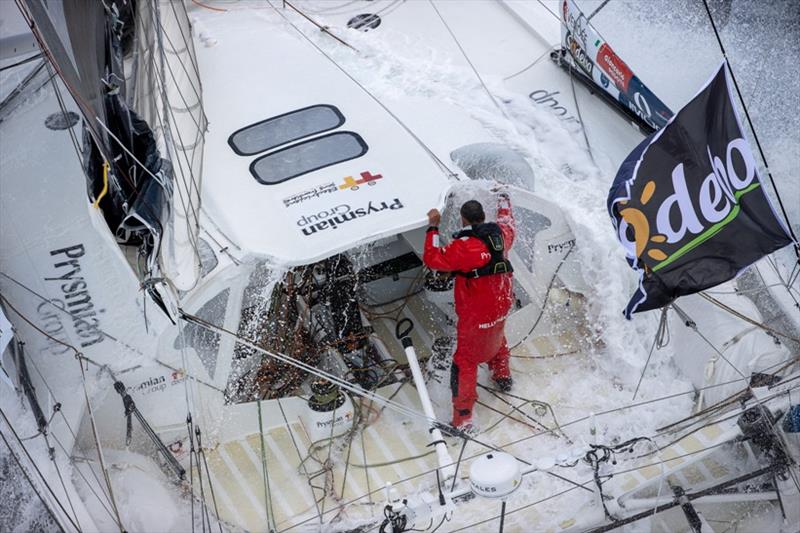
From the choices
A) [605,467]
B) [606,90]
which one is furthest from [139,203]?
[606,90]

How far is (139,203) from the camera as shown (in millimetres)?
4074

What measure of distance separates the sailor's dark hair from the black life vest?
5 centimetres

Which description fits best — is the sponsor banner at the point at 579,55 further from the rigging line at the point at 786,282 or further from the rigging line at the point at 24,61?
the rigging line at the point at 24,61

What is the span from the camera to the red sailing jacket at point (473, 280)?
176 inches

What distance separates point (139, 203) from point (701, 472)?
2416mm

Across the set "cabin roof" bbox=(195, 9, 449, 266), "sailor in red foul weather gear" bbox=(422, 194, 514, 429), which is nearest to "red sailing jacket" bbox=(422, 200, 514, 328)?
"sailor in red foul weather gear" bbox=(422, 194, 514, 429)

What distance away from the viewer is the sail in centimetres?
563

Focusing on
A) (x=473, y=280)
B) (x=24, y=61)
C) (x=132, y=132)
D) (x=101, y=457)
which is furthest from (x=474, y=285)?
(x=24, y=61)

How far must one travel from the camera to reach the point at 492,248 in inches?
177

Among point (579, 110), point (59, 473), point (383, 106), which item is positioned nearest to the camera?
point (59, 473)

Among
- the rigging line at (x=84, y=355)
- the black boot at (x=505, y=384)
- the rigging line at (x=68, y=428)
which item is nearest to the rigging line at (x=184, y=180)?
the rigging line at (x=84, y=355)

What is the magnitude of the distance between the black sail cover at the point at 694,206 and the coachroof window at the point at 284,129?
5.75 feet

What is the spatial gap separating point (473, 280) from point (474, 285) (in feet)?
Answer: 0.07

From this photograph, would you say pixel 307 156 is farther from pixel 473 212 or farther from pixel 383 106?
pixel 473 212
